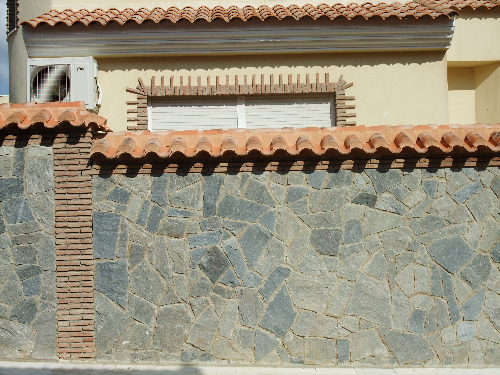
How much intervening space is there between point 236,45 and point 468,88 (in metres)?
5.38

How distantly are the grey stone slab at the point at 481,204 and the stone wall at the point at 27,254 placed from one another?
4886mm

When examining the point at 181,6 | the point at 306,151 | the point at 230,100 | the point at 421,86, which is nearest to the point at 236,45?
the point at 230,100

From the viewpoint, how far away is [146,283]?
658 cm

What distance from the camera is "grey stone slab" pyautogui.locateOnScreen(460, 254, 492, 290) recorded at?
260 inches

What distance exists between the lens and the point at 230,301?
21.5 ft

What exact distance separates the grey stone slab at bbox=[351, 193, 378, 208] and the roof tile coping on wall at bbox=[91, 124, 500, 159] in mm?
518

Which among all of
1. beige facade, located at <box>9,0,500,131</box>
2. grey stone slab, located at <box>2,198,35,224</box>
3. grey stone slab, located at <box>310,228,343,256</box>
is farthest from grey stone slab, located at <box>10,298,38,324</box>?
beige facade, located at <box>9,0,500,131</box>

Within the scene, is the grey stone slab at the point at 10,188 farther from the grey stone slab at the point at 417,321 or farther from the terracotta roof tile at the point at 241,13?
the grey stone slab at the point at 417,321

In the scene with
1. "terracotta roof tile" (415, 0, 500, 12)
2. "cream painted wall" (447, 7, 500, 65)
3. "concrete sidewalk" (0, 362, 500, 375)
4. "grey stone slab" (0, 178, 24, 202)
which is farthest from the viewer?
"cream painted wall" (447, 7, 500, 65)

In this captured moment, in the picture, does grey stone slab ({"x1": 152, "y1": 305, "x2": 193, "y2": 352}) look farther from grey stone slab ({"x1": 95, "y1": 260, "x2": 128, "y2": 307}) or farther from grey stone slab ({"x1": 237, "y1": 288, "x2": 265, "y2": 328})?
grey stone slab ({"x1": 237, "y1": 288, "x2": 265, "y2": 328})

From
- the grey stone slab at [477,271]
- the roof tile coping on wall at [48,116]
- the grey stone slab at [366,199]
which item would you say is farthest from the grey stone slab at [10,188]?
the grey stone slab at [477,271]

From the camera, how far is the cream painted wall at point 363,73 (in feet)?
32.9

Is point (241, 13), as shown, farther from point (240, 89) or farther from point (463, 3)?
point (463, 3)

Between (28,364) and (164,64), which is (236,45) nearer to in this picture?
(164,64)
